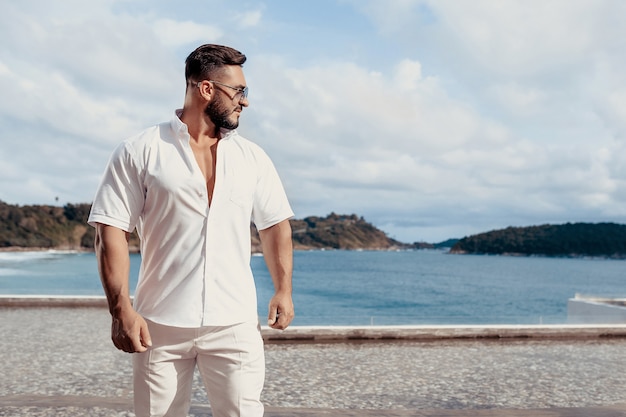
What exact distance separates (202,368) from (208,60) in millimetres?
1032

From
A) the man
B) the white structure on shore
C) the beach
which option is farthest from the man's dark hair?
the white structure on shore

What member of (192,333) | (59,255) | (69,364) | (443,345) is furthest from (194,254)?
(59,255)

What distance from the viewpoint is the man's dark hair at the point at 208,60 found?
2.26 metres

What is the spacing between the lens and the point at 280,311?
90.5 inches

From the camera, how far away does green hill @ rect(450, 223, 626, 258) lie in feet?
445

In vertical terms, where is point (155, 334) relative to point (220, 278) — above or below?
Result: below

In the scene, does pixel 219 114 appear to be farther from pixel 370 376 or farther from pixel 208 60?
pixel 370 376

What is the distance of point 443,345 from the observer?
11.5 metres

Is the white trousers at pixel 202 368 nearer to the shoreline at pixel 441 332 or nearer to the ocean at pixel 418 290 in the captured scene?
the shoreline at pixel 441 332

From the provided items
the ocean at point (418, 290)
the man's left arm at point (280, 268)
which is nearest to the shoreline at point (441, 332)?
the man's left arm at point (280, 268)

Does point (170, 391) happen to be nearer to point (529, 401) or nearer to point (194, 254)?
point (194, 254)

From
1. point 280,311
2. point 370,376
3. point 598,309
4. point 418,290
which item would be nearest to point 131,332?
point 280,311

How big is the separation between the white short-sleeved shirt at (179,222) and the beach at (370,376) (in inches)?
147

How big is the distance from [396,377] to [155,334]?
645cm
